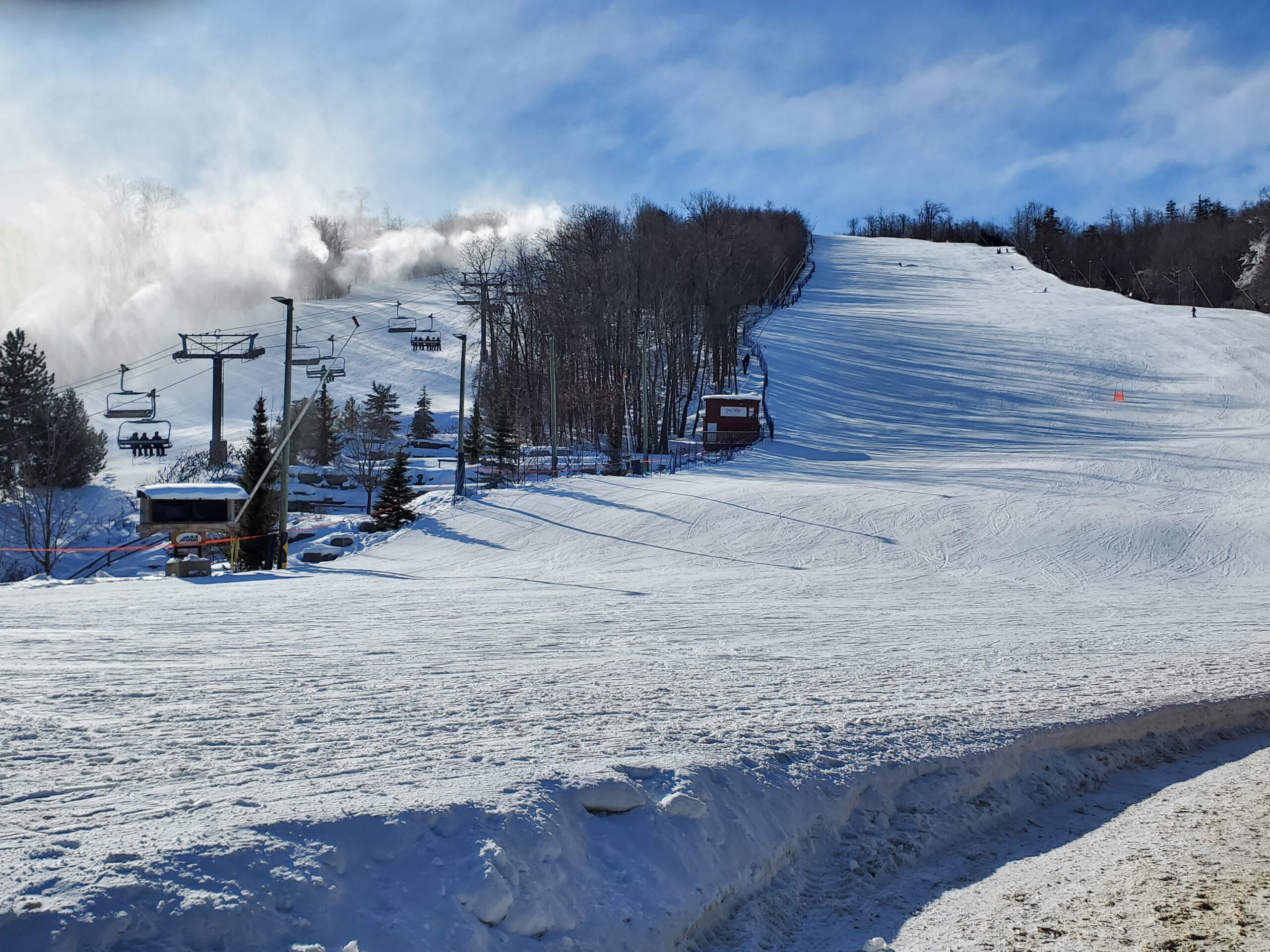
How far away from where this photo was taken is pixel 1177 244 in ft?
332

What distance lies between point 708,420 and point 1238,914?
38.2 meters

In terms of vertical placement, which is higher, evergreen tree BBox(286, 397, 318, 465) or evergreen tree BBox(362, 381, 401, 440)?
evergreen tree BBox(362, 381, 401, 440)

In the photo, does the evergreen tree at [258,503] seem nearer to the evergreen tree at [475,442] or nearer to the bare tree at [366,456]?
the bare tree at [366,456]

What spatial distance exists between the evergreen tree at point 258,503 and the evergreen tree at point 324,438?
38.2 feet

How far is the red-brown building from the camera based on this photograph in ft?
136

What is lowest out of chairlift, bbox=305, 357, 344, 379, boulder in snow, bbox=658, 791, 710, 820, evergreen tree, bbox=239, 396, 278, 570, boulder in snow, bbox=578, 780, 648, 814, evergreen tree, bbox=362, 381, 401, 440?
evergreen tree, bbox=239, 396, 278, 570

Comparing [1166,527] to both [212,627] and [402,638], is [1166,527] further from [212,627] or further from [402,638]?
[212,627]

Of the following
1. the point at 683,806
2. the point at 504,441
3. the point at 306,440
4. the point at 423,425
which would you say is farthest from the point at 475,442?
the point at 683,806

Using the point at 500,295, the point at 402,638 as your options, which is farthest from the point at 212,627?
the point at 500,295

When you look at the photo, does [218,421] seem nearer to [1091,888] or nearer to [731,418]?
[731,418]

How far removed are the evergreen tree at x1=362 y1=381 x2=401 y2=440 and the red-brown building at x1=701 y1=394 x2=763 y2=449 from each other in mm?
20630

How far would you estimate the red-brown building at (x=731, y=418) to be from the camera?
136ft

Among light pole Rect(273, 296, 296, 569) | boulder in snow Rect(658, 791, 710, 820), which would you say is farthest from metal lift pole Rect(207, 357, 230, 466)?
boulder in snow Rect(658, 791, 710, 820)

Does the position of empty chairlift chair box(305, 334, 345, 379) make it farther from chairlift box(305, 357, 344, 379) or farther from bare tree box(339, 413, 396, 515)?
bare tree box(339, 413, 396, 515)
